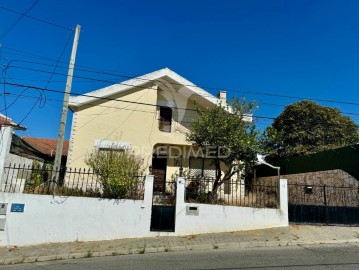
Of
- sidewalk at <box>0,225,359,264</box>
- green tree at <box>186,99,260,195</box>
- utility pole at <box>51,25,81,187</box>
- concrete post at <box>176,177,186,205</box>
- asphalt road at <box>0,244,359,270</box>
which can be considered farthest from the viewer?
green tree at <box>186,99,260,195</box>

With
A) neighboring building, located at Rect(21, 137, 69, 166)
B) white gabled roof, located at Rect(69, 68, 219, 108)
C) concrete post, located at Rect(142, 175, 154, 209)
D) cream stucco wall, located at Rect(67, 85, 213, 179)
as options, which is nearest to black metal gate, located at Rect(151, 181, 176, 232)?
concrete post, located at Rect(142, 175, 154, 209)

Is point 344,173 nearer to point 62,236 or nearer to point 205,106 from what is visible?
point 205,106

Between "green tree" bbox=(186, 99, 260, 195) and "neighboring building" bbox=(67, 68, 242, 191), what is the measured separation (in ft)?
8.05

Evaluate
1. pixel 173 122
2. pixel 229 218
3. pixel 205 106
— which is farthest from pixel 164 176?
pixel 229 218

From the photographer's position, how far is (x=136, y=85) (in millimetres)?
16875

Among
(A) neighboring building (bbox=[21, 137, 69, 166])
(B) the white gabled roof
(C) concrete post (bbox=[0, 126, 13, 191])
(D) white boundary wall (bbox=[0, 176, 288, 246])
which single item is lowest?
(D) white boundary wall (bbox=[0, 176, 288, 246])

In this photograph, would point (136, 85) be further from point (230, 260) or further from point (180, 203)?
point (230, 260)

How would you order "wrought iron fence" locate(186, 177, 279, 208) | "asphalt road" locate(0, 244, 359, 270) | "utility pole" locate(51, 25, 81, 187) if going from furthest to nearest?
"wrought iron fence" locate(186, 177, 279, 208), "utility pole" locate(51, 25, 81, 187), "asphalt road" locate(0, 244, 359, 270)

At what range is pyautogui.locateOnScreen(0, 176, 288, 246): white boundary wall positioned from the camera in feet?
32.5

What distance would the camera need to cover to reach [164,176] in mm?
17422

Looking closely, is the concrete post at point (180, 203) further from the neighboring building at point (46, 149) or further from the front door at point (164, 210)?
the neighboring building at point (46, 149)

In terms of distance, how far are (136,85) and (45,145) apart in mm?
8941

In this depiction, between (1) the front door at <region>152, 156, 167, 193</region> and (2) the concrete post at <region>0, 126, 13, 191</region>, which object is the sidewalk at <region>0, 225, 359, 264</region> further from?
(1) the front door at <region>152, 156, 167, 193</region>

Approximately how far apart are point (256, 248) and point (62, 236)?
6161 millimetres
